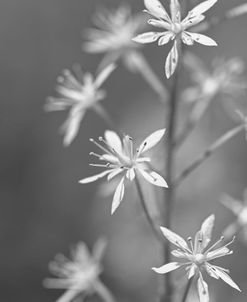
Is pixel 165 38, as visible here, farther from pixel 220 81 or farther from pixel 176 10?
pixel 220 81

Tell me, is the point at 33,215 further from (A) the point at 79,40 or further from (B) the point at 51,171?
(A) the point at 79,40

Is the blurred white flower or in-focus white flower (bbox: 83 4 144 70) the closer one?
the blurred white flower

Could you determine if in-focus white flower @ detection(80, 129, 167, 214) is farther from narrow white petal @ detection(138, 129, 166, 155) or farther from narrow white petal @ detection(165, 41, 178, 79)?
narrow white petal @ detection(165, 41, 178, 79)

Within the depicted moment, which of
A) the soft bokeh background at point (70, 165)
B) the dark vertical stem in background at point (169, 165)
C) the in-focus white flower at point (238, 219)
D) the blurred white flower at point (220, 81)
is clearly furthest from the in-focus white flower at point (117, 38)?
the soft bokeh background at point (70, 165)

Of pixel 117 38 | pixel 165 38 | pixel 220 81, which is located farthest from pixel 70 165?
pixel 165 38

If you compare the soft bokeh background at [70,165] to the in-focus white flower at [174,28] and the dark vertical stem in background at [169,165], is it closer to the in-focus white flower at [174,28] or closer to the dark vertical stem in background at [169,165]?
the dark vertical stem in background at [169,165]

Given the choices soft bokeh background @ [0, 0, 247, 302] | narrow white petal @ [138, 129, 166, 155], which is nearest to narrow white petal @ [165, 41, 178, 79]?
narrow white petal @ [138, 129, 166, 155]

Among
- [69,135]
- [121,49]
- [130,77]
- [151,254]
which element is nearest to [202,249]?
[69,135]

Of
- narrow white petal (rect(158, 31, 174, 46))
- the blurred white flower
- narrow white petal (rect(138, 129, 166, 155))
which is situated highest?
the blurred white flower
